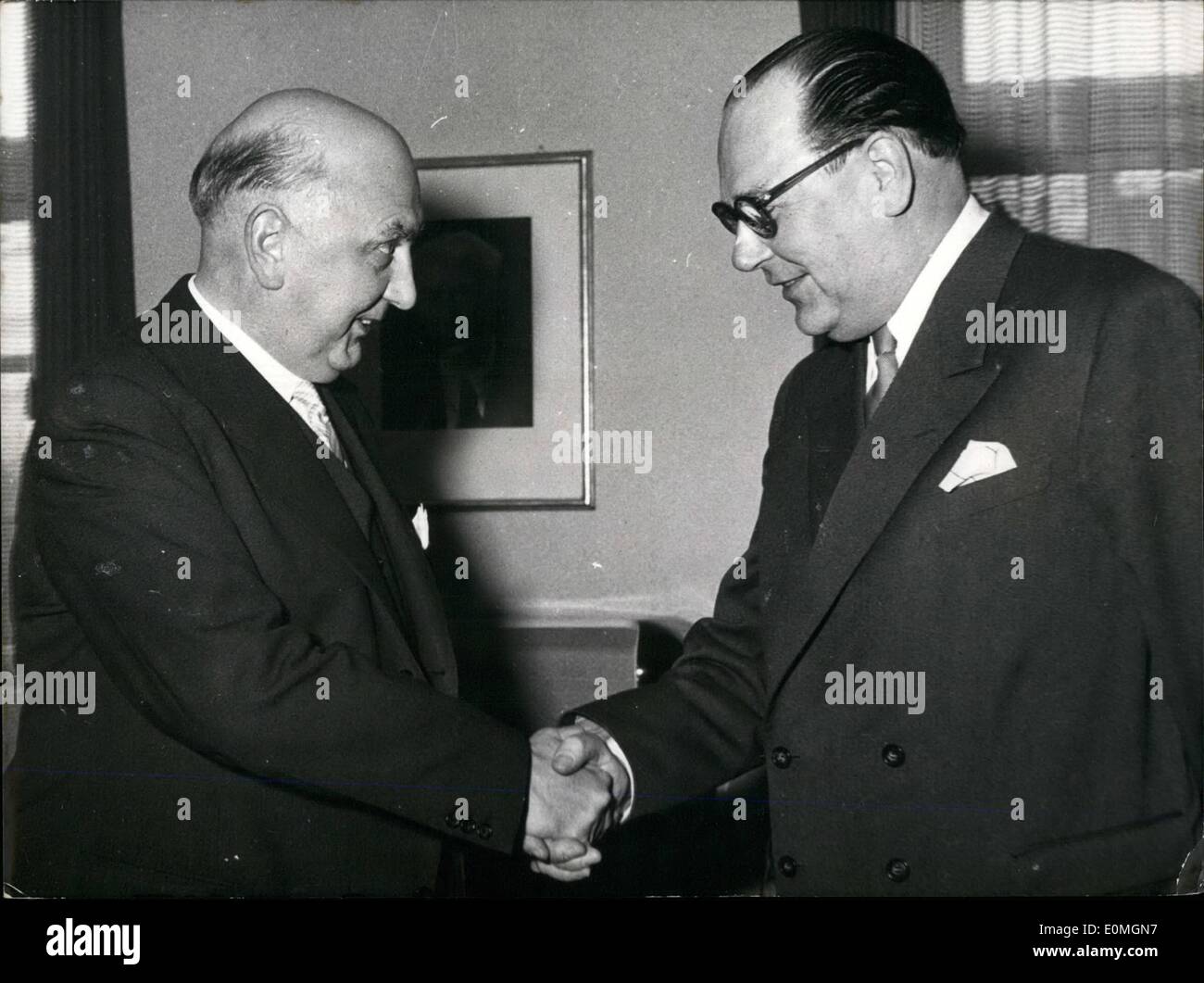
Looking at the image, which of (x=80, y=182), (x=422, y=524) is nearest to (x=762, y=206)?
(x=422, y=524)

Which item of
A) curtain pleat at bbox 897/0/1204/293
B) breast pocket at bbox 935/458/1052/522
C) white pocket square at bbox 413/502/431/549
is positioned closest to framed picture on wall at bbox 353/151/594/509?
white pocket square at bbox 413/502/431/549

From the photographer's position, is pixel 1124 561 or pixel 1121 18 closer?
pixel 1124 561

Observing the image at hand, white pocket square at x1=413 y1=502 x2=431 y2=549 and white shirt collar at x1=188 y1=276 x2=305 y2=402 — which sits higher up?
white shirt collar at x1=188 y1=276 x2=305 y2=402

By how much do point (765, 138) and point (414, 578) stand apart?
924mm

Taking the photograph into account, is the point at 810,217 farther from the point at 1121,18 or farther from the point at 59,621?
the point at 59,621

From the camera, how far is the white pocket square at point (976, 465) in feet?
4.82

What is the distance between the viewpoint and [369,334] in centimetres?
244

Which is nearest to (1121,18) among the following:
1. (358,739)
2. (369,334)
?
(369,334)

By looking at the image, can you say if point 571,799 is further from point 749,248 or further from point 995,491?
point 749,248

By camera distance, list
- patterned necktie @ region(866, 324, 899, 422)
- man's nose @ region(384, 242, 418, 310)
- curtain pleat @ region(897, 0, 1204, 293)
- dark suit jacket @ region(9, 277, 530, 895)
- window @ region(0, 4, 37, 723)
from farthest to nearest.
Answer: curtain pleat @ region(897, 0, 1204, 293) → window @ region(0, 4, 37, 723) → man's nose @ region(384, 242, 418, 310) → patterned necktie @ region(866, 324, 899, 422) → dark suit jacket @ region(9, 277, 530, 895)

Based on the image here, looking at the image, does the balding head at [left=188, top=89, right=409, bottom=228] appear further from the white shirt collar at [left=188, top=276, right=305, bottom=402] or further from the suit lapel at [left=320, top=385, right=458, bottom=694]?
the suit lapel at [left=320, top=385, right=458, bottom=694]

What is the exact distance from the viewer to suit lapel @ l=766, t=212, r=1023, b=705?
4.91ft

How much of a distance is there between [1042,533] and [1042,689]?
0.21 metres

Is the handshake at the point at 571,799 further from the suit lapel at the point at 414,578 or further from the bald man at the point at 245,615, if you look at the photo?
the suit lapel at the point at 414,578
